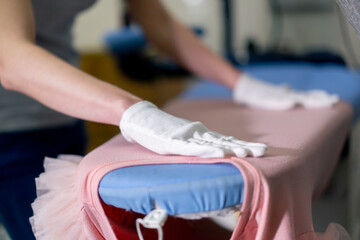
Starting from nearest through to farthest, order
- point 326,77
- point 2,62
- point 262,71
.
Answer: point 2,62 → point 326,77 → point 262,71

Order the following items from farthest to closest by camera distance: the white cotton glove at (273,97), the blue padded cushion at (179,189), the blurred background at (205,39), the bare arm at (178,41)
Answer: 1. the blurred background at (205,39)
2. the bare arm at (178,41)
3. the white cotton glove at (273,97)
4. the blue padded cushion at (179,189)

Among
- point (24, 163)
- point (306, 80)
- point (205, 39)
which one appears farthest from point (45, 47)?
point (205, 39)

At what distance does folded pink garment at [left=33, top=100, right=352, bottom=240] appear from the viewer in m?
0.61

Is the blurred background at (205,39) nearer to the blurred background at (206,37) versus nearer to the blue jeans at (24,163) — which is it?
the blurred background at (206,37)

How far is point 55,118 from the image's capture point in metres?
1.08

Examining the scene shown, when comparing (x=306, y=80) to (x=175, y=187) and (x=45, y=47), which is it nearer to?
(x=45, y=47)

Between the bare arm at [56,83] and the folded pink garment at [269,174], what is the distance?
0.07 meters

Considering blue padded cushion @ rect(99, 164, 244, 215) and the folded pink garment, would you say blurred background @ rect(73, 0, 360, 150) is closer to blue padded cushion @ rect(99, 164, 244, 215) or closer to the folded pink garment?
the folded pink garment

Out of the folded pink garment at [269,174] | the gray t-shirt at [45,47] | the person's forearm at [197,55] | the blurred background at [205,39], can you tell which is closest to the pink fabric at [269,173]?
the folded pink garment at [269,174]

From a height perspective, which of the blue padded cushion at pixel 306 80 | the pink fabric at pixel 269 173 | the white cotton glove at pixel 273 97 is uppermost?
the pink fabric at pixel 269 173

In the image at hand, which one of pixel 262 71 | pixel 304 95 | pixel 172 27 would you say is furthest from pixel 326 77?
pixel 172 27

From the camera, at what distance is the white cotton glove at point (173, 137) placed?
674 millimetres

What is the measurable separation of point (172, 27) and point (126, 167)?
757 mm

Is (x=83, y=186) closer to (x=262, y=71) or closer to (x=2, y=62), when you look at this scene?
(x=2, y=62)
